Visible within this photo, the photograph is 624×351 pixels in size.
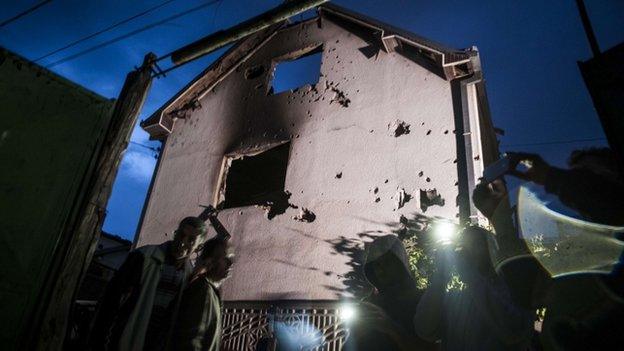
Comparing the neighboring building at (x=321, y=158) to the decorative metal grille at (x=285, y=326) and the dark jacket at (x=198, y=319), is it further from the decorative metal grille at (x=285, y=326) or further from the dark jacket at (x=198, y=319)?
the dark jacket at (x=198, y=319)

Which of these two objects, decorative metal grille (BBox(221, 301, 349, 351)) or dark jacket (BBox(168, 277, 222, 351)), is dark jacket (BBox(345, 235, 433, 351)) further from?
decorative metal grille (BBox(221, 301, 349, 351))

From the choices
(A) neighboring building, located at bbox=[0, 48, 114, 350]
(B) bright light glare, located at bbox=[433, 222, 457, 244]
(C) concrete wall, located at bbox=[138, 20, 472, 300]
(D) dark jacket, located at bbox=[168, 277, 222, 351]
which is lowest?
(D) dark jacket, located at bbox=[168, 277, 222, 351]

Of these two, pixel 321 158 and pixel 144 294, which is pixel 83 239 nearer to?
pixel 144 294

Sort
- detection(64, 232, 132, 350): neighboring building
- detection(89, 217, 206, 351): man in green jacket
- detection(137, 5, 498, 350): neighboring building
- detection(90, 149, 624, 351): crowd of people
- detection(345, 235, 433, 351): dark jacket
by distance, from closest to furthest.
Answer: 1. detection(90, 149, 624, 351): crowd of people
2. detection(345, 235, 433, 351): dark jacket
3. detection(89, 217, 206, 351): man in green jacket
4. detection(64, 232, 132, 350): neighboring building
5. detection(137, 5, 498, 350): neighboring building

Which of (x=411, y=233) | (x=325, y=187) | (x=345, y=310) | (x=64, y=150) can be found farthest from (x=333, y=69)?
(x=64, y=150)

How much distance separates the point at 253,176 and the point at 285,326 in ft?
14.6

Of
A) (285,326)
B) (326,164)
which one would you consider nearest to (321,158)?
(326,164)

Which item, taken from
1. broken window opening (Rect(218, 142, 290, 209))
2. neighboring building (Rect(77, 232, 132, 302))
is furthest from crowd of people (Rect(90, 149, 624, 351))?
neighboring building (Rect(77, 232, 132, 302))

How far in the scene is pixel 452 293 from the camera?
2.32 m

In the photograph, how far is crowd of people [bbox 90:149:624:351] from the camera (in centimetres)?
160

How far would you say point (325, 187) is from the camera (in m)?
7.55

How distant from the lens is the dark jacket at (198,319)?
256cm

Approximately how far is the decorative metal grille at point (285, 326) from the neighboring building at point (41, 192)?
4.08m

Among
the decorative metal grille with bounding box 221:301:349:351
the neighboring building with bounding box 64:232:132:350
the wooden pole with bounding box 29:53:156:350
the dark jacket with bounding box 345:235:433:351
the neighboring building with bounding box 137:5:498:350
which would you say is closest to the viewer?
Result: the dark jacket with bounding box 345:235:433:351
